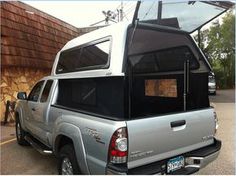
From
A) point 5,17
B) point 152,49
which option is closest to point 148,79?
point 152,49

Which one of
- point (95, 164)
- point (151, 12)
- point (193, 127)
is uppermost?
point (151, 12)

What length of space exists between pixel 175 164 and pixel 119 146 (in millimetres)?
945

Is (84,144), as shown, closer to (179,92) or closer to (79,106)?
(79,106)

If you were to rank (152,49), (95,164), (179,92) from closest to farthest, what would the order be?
(95,164) < (152,49) < (179,92)

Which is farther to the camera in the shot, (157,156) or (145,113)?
(145,113)

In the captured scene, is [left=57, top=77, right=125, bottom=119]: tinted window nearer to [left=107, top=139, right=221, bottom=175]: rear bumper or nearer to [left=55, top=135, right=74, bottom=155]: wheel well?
[left=55, top=135, right=74, bottom=155]: wheel well

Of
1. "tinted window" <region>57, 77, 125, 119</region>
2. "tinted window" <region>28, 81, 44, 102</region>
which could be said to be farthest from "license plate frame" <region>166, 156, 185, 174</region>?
"tinted window" <region>28, 81, 44, 102</region>

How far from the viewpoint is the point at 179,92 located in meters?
4.70

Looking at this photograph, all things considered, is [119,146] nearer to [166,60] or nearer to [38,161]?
[166,60]

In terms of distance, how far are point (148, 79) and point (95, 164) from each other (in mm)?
1619

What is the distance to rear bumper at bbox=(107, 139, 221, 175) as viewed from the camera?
10.9ft

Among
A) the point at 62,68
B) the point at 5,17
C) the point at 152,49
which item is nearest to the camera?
the point at 152,49

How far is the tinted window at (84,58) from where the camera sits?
13.0ft

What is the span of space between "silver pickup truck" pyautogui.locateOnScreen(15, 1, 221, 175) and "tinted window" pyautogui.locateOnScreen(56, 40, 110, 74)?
1cm
